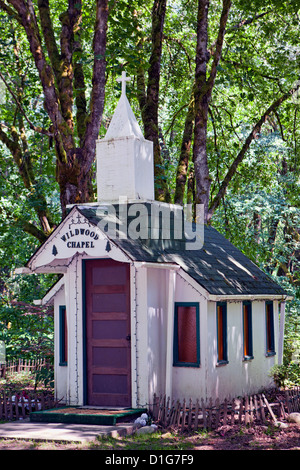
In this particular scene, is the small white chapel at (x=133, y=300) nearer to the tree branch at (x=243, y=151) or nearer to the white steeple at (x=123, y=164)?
the white steeple at (x=123, y=164)

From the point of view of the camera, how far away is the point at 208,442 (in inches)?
463

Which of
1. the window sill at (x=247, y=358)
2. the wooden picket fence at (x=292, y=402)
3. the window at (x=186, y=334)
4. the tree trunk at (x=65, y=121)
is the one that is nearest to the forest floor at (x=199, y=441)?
the wooden picket fence at (x=292, y=402)

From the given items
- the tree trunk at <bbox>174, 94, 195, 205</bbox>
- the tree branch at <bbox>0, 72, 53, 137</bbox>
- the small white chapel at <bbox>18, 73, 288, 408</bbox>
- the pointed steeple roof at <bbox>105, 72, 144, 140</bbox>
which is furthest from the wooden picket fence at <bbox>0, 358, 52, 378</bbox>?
the pointed steeple roof at <bbox>105, 72, 144, 140</bbox>

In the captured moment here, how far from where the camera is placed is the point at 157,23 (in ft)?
71.3

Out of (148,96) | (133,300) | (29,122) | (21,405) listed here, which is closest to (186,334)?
(133,300)

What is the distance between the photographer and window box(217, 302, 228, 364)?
1529 cm

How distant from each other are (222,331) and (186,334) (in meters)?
1.15

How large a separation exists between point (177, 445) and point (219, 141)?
1771cm

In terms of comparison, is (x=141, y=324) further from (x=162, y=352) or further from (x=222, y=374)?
(x=222, y=374)

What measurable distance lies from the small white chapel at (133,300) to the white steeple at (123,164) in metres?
0.02

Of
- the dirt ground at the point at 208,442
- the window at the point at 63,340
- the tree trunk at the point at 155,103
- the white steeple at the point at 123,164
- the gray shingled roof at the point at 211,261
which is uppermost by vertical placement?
the tree trunk at the point at 155,103

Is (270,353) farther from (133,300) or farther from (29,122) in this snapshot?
(29,122)

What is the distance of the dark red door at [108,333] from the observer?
47.2 feet
